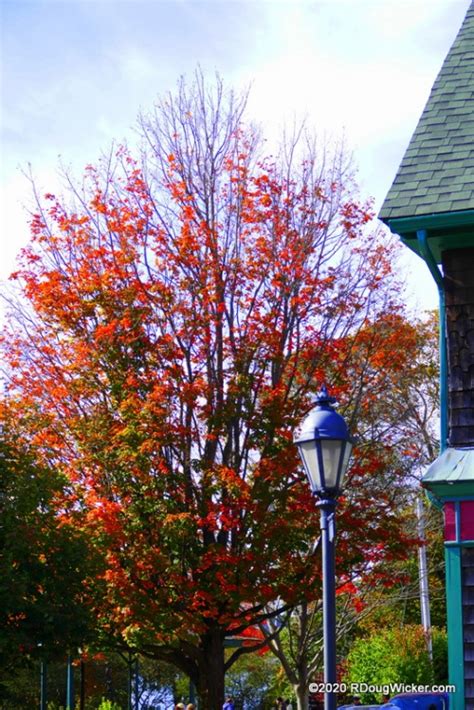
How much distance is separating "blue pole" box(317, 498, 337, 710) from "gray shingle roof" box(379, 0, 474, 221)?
15.1 feet

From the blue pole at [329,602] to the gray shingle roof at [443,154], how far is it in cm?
462

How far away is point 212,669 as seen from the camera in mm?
21359

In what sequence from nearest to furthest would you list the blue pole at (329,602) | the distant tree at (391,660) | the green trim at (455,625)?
the blue pole at (329,602) → the green trim at (455,625) → the distant tree at (391,660)

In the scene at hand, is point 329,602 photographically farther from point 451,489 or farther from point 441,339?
point 441,339

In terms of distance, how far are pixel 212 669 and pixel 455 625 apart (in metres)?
10.9

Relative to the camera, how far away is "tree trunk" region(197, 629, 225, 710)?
69.7 ft

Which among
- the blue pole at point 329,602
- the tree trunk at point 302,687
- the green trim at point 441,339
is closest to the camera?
the blue pole at point 329,602

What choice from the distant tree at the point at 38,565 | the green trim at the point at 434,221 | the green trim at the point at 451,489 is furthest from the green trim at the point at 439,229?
the distant tree at the point at 38,565

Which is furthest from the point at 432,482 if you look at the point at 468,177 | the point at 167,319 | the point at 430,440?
the point at 430,440

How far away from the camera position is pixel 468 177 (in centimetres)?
1261

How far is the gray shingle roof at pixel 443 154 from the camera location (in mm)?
12422

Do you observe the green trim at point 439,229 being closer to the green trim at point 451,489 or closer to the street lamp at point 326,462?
the green trim at point 451,489

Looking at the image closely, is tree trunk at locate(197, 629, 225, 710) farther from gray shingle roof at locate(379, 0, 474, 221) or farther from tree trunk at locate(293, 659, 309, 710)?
gray shingle roof at locate(379, 0, 474, 221)

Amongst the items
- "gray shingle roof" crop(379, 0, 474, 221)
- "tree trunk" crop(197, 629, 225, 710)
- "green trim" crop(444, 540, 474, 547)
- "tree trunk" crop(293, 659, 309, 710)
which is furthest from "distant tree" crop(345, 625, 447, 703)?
"gray shingle roof" crop(379, 0, 474, 221)
